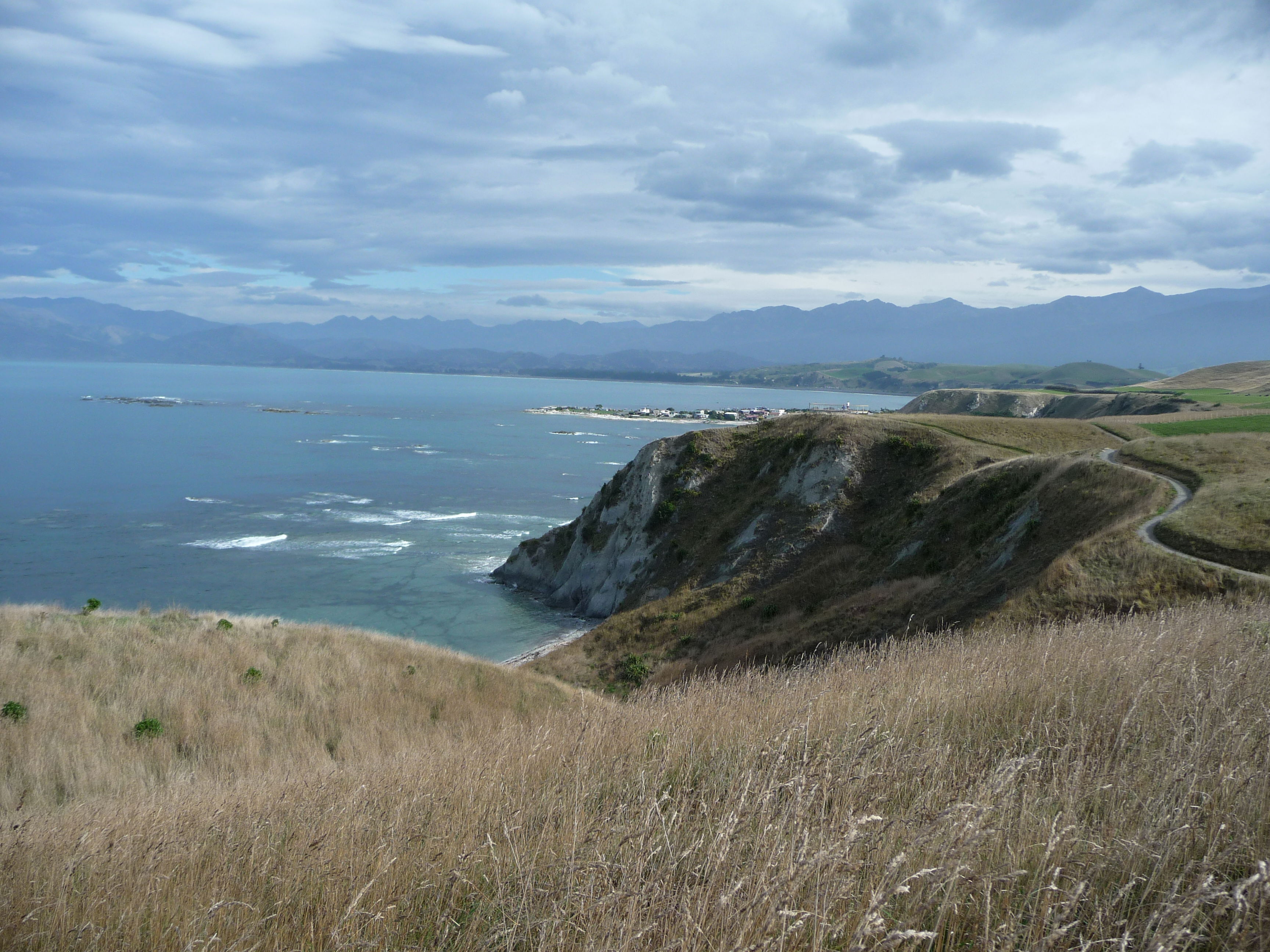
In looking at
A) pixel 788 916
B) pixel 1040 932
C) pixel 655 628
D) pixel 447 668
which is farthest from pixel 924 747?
pixel 655 628

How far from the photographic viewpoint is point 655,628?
3888 cm

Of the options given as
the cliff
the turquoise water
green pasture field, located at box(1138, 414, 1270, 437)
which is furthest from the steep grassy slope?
the cliff

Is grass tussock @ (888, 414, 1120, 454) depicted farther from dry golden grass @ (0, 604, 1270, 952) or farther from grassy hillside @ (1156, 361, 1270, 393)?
grassy hillside @ (1156, 361, 1270, 393)

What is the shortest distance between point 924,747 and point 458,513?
8314 centimetres

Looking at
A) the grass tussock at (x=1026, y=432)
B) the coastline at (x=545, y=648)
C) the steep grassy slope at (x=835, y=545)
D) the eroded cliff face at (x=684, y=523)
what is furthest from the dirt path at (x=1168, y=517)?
the coastline at (x=545, y=648)

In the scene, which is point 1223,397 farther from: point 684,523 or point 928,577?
point 928,577

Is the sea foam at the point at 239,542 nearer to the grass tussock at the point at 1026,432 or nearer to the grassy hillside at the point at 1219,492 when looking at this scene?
the grass tussock at the point at 1026,432

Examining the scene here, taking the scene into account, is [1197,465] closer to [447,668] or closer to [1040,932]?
[447,668]

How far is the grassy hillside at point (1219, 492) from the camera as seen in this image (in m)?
19.5

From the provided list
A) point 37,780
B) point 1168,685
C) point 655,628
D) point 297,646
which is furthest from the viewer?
point 655,628

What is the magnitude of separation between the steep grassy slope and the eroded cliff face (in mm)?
135

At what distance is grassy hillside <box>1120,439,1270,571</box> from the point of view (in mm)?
19469

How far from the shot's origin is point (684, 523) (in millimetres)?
51375

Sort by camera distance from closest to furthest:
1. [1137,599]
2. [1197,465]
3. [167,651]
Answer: [1137,599] → [167,651] → [1197,465]
